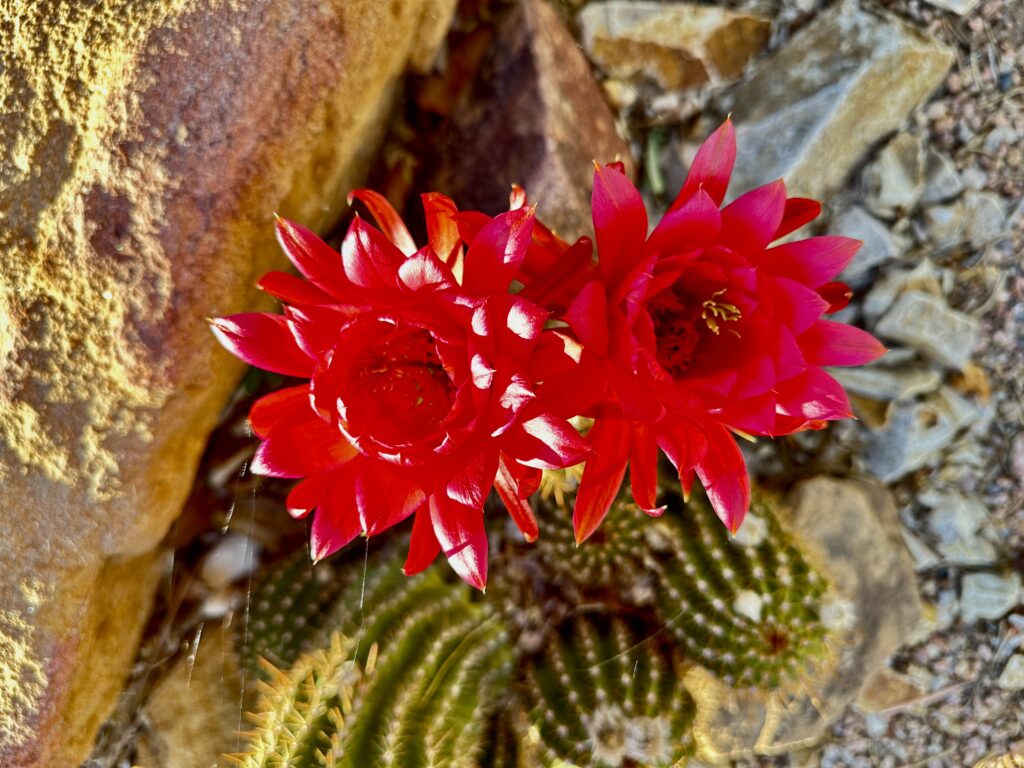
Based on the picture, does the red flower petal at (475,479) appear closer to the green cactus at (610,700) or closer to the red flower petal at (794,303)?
the red flower petal at (794,303)

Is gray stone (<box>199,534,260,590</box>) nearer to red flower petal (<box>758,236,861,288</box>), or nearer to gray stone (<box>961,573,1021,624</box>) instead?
red flower petal (<box>758,236,861,288</box>)

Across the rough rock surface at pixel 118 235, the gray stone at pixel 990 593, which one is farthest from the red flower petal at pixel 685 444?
the gray stone at pixel 990 593

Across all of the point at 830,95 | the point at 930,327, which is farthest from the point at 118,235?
the point at 930,327

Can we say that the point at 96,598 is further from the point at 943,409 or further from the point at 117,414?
the point at 943,409

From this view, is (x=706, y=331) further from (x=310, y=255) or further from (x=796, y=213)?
(x=310, y=255)

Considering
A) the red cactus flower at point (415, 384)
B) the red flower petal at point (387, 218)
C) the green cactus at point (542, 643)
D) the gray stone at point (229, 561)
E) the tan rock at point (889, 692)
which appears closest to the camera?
the red cactus flower at point (415, 384)

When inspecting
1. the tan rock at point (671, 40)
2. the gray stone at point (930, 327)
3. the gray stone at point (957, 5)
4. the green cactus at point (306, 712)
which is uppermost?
the tan rock at point (671, 40)
